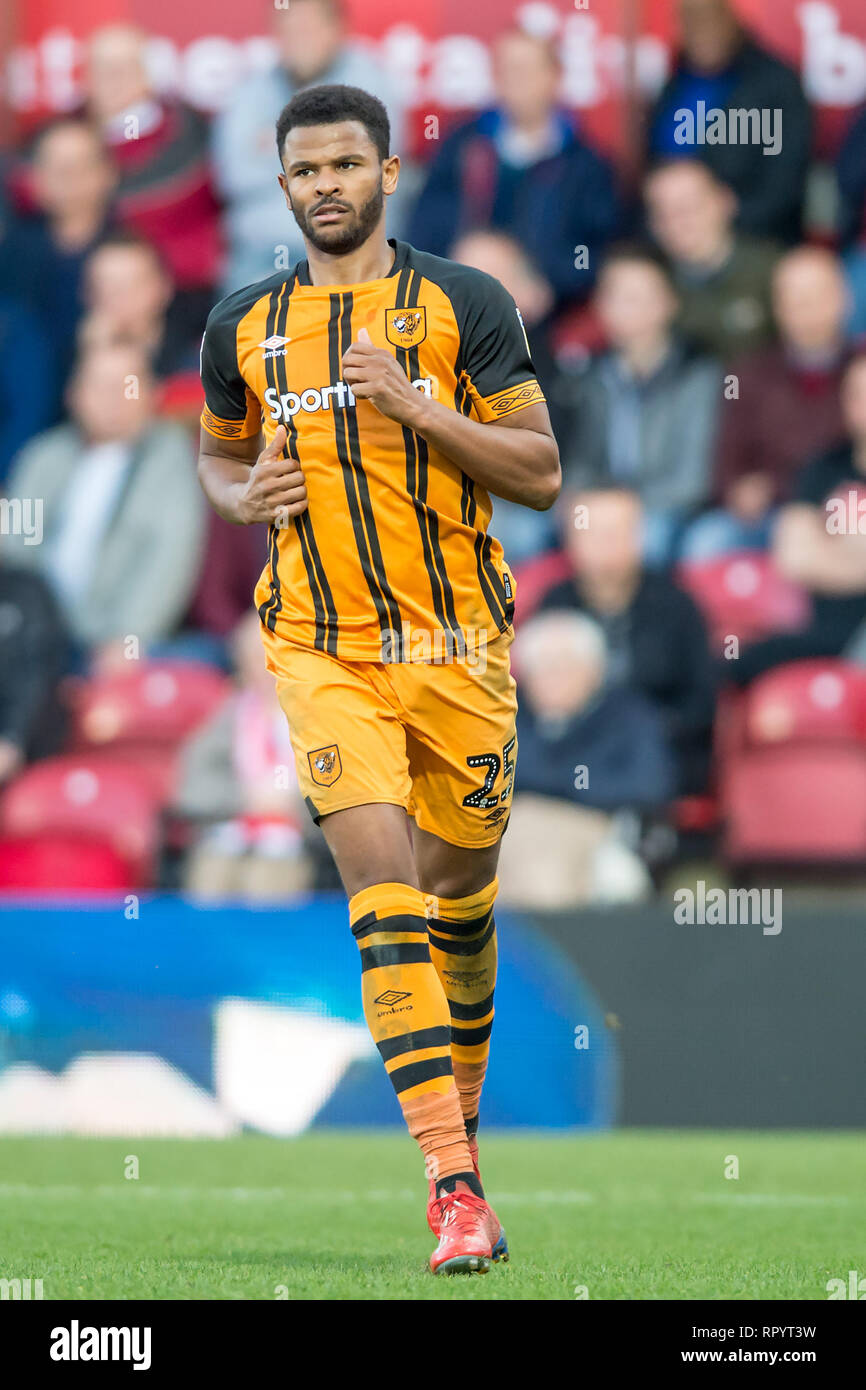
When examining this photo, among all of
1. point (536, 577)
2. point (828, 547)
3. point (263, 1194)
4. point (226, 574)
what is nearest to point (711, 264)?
point (828, 547)

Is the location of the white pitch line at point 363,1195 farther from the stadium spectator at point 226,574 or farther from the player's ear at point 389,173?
the stadium spectator at point 226,574

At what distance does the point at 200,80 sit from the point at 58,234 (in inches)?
47.5

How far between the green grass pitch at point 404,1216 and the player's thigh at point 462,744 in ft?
3.22

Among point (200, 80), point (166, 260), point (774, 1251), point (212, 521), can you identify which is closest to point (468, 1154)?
point (774, 1251)

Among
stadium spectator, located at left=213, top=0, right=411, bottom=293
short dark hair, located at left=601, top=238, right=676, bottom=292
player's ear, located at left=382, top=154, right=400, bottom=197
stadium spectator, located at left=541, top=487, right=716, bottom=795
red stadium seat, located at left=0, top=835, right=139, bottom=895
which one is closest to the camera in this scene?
player's ear, located at left=382, top=154, right=400, bottom=197

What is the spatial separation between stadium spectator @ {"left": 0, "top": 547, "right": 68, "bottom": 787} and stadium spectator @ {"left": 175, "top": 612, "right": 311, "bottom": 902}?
86 cm

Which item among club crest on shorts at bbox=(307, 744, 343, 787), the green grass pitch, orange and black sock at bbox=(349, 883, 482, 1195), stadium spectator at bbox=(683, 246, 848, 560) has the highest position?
stadium spectator at bbox=(683, 246, 848, 560)

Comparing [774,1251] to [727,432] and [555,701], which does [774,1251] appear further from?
[727,432]

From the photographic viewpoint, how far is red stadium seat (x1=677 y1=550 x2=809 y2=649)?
9117mm

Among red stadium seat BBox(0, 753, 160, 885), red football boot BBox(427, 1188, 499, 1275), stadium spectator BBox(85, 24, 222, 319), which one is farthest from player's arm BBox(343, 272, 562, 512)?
stadium spectator BBox(85, 24, 222, 319)

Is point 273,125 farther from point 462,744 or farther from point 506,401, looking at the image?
point 462,744

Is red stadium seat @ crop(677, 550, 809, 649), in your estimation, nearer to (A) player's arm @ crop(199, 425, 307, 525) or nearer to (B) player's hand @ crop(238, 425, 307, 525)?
(A) player's arm @ crop(199, 425, 307, 525)

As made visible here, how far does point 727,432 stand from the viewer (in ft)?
31.6

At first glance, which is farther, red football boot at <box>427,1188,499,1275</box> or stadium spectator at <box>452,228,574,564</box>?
stadium spectator at <box>452,228,574,564</box>
